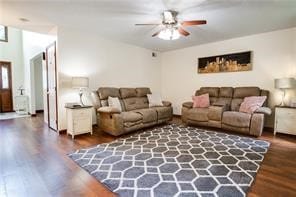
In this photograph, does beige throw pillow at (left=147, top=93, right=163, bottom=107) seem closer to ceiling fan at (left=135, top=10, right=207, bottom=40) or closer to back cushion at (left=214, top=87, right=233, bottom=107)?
back cushion at (left=214, top=87, right=233, bottom=107)

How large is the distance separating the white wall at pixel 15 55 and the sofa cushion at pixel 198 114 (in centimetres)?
A: 726

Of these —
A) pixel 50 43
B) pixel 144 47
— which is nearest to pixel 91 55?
pixel 50 43

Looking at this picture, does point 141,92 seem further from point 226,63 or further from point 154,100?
point 226,63

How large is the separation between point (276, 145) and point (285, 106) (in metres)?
1.08

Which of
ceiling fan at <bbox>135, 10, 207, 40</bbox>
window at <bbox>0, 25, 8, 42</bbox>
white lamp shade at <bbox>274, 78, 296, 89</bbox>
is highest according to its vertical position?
window at <bbox>0, 25, 8, 42</bbox>

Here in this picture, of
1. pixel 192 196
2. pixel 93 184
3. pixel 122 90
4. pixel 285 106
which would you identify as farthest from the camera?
pixel 122 90

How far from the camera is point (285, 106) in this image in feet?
12.7

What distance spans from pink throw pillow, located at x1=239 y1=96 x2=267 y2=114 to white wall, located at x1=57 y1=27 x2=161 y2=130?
10.5 ft

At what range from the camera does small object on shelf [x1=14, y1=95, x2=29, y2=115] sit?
6.99m

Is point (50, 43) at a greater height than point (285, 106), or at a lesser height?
greater

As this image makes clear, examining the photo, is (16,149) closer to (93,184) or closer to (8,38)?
(93,184)

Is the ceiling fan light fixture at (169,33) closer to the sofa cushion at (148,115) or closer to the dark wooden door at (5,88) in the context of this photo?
the sofa cushion at (148,115)

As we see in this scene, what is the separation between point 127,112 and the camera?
4.25m

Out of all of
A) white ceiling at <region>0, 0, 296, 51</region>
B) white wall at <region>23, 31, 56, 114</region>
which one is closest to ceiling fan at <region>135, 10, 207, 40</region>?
white ceiling at <region>0, 0, 296, 51</region>
